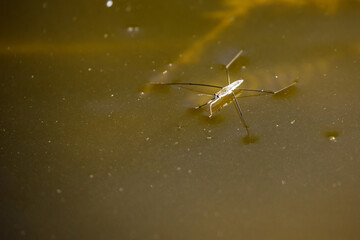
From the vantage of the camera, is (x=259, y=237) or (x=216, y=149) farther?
(x=216, y=149)

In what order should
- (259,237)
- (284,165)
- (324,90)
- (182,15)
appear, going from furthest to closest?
(182,15) → (324,90) → (284,165) → (259,237)

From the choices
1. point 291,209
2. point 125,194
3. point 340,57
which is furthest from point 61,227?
point 340,57

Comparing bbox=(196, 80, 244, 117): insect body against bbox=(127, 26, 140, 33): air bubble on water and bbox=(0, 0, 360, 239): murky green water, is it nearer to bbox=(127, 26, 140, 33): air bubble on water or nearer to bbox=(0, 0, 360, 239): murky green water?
bbox=(0, 0, 360, 239): murky green water

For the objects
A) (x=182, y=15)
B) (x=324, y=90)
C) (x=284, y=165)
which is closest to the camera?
(x=284, y=165)

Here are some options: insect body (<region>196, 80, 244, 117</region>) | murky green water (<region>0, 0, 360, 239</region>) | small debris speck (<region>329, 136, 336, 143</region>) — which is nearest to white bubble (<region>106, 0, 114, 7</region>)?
murky green water (<region>0, 0, 360, 239</region>)

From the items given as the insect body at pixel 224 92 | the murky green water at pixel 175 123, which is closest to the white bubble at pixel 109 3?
the murky green water at pixel 175 123

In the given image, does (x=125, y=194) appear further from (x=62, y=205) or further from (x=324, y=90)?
(x=324, y=90)

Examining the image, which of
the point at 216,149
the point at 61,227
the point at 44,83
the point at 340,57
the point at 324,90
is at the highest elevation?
the point at 44,83

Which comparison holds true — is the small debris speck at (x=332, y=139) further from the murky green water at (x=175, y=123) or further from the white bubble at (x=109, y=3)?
the white bubble at (x=109, y=3)
